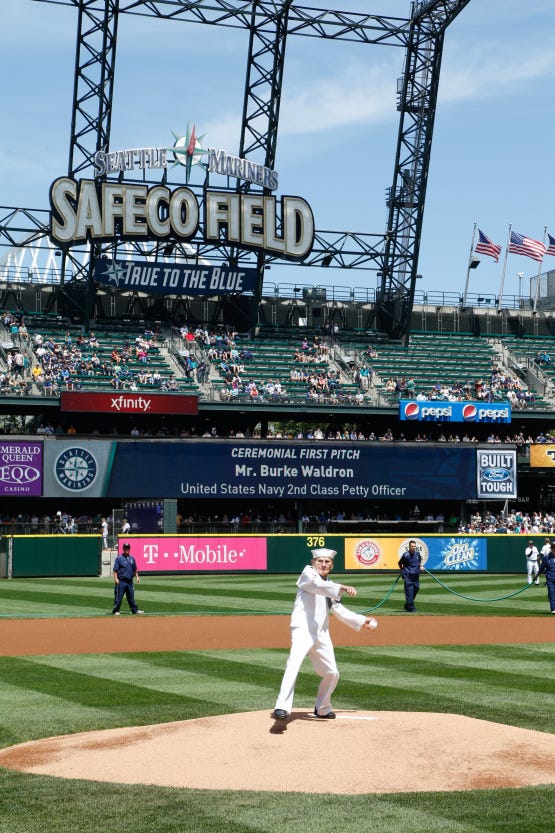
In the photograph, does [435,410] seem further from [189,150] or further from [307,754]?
[307,754]

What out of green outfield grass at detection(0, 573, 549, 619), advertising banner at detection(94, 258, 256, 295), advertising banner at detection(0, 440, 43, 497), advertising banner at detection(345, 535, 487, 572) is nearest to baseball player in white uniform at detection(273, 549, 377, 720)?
green outfield grass at detection(0, 573, 549, 619)

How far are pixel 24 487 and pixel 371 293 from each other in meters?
26.1

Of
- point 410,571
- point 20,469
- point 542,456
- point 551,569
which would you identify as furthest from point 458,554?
point 20,469

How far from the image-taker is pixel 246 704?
14.3 metres

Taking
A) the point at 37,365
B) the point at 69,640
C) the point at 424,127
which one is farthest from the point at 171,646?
the point at 424,127

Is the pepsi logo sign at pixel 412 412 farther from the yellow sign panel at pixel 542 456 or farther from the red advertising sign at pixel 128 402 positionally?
the red advertising sign at pixel 128 402

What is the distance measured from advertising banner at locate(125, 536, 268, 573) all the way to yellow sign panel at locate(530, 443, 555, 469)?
19941mm

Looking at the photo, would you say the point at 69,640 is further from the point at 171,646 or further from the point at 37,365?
the point at 37,365

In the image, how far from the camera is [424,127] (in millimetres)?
65500

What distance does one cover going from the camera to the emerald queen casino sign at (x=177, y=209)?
59812 millimetres

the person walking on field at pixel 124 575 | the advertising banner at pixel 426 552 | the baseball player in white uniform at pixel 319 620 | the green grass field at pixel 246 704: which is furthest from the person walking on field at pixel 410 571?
the advertising banner at pixel 426 552

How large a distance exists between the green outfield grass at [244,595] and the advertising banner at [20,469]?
10905mm

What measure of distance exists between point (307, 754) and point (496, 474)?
50977 mm

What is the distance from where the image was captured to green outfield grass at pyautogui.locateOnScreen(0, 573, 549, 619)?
29.8m
